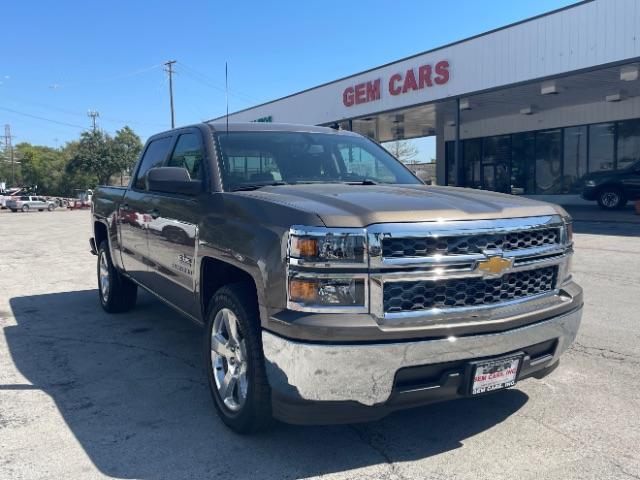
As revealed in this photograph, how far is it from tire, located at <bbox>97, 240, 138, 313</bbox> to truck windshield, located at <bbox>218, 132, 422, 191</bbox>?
2.73m

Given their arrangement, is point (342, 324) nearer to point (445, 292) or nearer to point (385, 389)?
point (385, 389)

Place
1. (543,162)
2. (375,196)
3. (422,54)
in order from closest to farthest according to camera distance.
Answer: (375,196)
(422,54)
(543,162)

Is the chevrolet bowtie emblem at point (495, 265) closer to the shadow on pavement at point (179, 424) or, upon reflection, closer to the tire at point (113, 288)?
the shadow on pavement at point (179, 424)

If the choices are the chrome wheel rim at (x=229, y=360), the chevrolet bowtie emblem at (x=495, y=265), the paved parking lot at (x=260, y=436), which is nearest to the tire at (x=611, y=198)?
the paved parking lot at (x=260, y=436)

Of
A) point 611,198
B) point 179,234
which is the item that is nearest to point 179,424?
point 179,234

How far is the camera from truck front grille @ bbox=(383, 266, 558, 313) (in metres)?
2.78

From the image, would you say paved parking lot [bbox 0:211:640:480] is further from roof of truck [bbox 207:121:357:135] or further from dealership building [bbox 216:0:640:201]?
dealership building [bbox 216:0:640:201]

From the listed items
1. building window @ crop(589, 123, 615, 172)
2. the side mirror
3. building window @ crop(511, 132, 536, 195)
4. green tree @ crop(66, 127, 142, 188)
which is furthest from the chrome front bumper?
green tree @ crop(66, 127, 142, 188)

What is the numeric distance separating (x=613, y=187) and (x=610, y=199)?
53 cm

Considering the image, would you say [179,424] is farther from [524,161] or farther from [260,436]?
[524,161]

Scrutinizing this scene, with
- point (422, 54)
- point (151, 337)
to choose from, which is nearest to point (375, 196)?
point (151, 337)

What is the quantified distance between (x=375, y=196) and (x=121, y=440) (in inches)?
80.5

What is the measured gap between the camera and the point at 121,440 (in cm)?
334

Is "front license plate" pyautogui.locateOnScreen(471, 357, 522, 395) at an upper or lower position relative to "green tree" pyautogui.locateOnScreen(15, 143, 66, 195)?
lower
